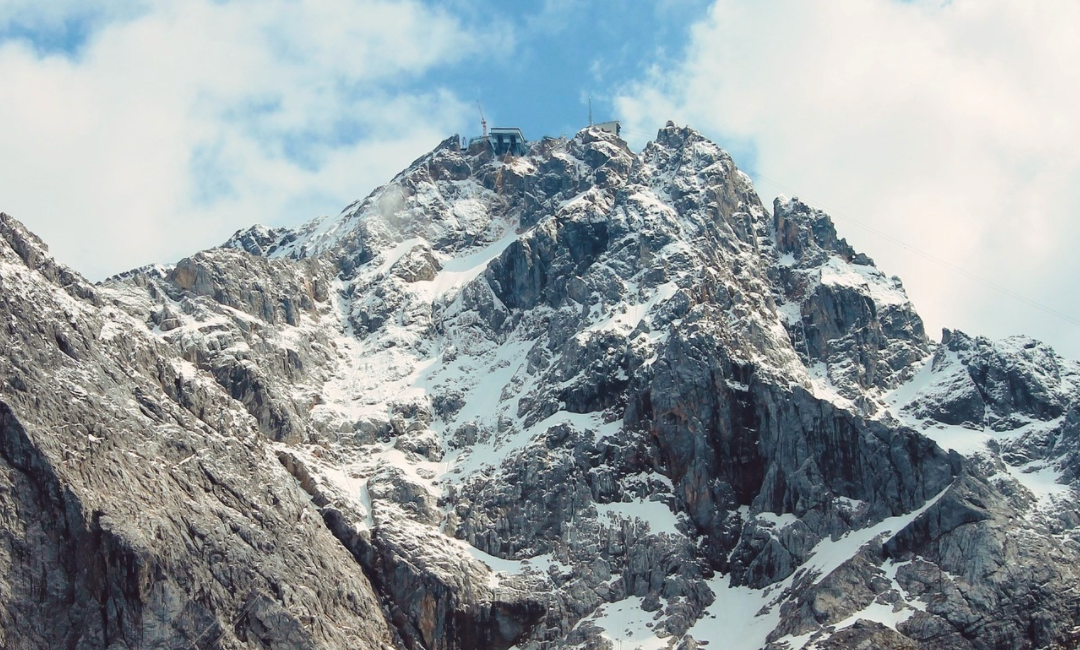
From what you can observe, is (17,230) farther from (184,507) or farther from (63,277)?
(184,507)

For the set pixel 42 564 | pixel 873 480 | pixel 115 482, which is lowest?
pixel 42 564

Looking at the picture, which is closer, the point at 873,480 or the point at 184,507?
the point at 184,507

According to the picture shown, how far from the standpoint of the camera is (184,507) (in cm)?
17175

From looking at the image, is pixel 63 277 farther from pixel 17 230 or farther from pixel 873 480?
pixel 873 480

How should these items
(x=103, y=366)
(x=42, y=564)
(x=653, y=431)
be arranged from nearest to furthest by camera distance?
(x=42, y=564) → (x=103, y=366) → (x=653, y=431)

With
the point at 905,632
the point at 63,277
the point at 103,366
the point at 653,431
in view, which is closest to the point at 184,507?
the point at 103,366

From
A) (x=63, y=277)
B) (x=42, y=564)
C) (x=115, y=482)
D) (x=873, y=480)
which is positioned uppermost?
(x=63, y=277)

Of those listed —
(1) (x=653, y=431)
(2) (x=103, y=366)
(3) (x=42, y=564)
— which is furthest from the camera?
(1) (x=653, y=431)

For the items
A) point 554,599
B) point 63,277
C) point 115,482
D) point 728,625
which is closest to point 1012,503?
point 728,625

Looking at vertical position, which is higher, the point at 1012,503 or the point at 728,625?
the point at 1012,503

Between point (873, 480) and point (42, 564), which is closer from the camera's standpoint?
point (42, 564)

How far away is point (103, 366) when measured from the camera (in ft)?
593

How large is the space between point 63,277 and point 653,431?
76566 mm

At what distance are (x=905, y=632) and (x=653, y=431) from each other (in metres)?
44.9
